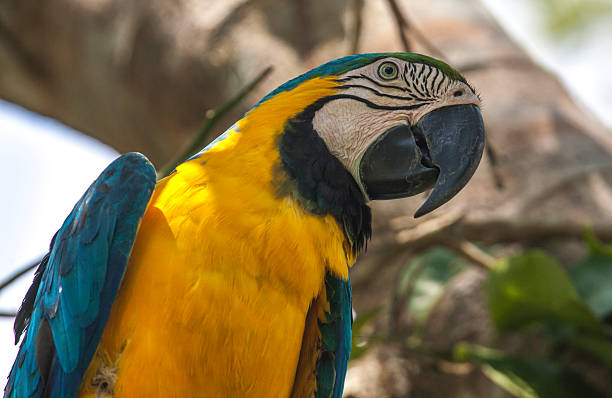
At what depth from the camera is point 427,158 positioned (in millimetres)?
1835

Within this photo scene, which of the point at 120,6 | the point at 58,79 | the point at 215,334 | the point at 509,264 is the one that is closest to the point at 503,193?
the point at 509,264

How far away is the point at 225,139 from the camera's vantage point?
1924 millimetres

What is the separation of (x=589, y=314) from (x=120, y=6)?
10.4 feet

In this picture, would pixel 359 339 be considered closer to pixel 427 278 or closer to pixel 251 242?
pixel 427 278

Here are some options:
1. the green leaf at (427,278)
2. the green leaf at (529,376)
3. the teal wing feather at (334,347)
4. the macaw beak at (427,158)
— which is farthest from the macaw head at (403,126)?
the green leaf at (427,278)

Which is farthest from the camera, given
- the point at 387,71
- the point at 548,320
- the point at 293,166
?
the point at 548,320

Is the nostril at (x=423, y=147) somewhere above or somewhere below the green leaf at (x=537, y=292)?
above

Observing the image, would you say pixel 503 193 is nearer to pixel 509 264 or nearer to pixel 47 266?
pixel 509 264

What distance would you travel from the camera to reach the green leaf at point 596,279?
279 cm

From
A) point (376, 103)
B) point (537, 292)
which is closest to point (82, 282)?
point (376, 103)

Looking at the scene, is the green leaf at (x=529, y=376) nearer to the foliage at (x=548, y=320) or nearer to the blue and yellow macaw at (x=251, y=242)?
the foliage at (x=548, y=320)

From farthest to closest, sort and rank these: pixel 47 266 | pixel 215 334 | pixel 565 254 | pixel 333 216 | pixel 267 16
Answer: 1. pixel 267 16
2. pixel 565 254
3. pixel 47 266
4. pixel 333 216
5. pixel 215 334

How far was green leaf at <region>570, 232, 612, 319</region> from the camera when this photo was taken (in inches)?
110

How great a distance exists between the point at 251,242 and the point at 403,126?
1.70 ft
